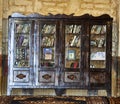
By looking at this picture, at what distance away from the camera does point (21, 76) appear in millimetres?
5535

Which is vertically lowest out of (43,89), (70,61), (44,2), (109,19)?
(43,89)

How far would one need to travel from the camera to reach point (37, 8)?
5.77 meters

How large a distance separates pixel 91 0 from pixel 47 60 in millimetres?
1523

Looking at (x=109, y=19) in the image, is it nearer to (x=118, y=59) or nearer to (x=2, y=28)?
(x=118, y=59)

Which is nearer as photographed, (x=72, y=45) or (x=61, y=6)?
(x=72, y=45)

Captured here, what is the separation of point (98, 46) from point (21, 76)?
1.61 metres

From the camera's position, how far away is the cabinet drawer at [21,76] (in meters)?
5.53

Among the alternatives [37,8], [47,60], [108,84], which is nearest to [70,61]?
[47,60]

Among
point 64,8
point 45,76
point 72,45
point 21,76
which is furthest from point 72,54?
point 21,76

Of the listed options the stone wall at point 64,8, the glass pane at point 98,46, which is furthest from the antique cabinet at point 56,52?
the stone wall at point 64,8

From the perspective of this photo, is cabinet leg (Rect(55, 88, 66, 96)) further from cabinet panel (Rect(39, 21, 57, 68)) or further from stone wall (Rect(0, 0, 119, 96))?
cabinet panel (Rect(39, 21, 57, 68))

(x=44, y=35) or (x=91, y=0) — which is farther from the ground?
(x=91, y=0)

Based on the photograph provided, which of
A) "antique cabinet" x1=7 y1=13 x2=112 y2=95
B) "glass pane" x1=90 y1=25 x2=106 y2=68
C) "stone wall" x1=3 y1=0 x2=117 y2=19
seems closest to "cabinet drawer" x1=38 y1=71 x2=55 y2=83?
"antique cabinet" x1=7 y1=13 x2=112 y2=95

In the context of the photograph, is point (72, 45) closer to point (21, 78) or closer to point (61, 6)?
point (61, 6)
